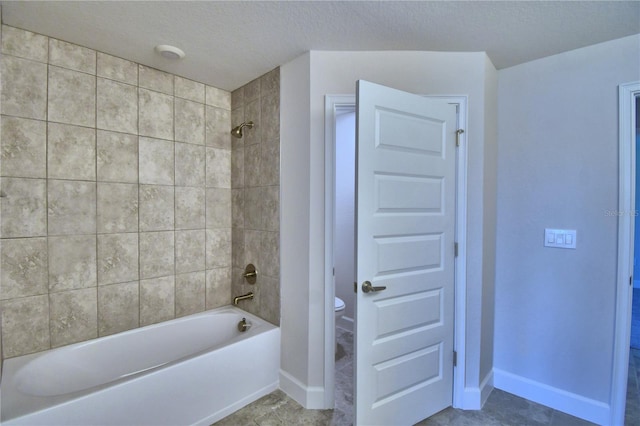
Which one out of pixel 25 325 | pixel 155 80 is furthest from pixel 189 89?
pixel 25 325

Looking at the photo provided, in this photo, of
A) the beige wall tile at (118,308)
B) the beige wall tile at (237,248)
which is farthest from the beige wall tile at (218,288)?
the beige wall tile at (118,308)

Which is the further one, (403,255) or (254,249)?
(254,249)

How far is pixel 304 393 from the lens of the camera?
6.64 ft

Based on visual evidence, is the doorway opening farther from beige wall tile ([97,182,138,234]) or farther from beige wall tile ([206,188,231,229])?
beige wall tile ([97,182,138,234])

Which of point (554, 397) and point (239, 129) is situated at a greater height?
point (239, 129)

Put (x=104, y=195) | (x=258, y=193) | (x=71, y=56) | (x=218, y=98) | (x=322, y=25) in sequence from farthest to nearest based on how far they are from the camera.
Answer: (x=218, y=98)
(x=258, y=193)
(x=104, y=195)
(x=71, y=56)
(x=322, y=25)

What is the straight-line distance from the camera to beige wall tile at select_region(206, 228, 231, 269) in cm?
253

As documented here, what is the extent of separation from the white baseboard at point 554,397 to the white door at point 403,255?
0.50 m

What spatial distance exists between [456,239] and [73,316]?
2.46 meters

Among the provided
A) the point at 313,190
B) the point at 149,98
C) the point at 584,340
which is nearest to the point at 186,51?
the point at 149,98

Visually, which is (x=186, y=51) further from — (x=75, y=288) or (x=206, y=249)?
(x=75, y=288)

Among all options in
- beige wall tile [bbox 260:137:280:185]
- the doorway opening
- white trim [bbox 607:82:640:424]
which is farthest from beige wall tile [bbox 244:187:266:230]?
the doorway opening

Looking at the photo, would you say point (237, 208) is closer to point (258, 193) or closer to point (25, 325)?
point (258, 193)

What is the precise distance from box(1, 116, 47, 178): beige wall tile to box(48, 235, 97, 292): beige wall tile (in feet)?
1.35
